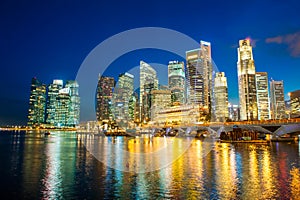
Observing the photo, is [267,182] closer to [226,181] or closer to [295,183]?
[295,183]

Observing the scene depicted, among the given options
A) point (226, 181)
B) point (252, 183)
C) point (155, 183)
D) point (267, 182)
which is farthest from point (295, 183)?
point (155, 183)

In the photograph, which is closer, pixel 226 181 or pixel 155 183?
pixel 155 183

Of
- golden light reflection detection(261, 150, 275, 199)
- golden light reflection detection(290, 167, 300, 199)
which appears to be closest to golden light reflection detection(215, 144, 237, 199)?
golden light reflection detection(261, 150, 275, 199)

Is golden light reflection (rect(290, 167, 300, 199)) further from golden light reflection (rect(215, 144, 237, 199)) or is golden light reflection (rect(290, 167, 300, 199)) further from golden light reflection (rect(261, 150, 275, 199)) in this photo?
golden light reflection (rect(215, 144, 237, 199))

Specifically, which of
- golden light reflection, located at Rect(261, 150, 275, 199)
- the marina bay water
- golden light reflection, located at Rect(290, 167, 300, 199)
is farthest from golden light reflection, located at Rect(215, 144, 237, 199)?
golden light reflection, located at Rect(290, 167, 300, 199)

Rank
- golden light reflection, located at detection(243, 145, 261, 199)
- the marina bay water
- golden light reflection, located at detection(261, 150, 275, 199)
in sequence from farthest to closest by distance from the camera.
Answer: the marina bay water → golden light reflection, located at detection(261, 150, 275, 199) → golden light reflection, located at detection(243, 145, 261, 199)

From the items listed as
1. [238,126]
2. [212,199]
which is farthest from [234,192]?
[238,126]

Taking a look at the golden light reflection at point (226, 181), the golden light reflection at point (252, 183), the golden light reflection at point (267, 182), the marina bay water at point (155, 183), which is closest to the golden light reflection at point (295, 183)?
the marina bay water at point (155, 183)

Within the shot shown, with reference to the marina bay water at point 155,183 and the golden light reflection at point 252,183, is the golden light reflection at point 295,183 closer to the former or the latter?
the marina bay water at point 155,183

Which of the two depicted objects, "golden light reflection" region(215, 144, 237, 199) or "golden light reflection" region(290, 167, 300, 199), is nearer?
"golden light reflection" region(290, 167, 300, 199)

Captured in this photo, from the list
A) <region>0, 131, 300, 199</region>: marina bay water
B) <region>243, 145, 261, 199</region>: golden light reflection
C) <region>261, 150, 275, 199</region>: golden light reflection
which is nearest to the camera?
<region>243, 145, 261, 199</region>: golden light reflection

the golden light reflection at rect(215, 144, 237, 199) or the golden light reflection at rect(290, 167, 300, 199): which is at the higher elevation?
the golden light reflection at rect(290, 167, 300, 199)

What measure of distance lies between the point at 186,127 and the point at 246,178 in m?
124

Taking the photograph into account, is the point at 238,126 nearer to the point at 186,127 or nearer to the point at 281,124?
the point at 281,124
